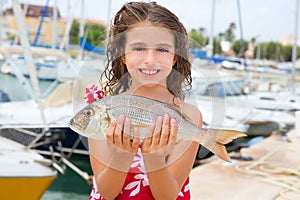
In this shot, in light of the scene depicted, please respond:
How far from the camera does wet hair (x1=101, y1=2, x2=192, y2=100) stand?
4.33 ft

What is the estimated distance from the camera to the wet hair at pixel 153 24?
1.32 m

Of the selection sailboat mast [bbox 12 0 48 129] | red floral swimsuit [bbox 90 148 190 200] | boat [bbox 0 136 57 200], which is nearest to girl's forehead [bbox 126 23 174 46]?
red floral swimsuit [bbox 90 148 190 200]

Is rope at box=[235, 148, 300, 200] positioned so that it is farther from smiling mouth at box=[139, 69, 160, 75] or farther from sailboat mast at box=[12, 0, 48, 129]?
smiling mouth at box=[139, 69, 160, 75]

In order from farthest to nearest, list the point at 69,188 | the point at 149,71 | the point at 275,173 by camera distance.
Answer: the point at 69,188
the point at 275,173
the point at 149,71

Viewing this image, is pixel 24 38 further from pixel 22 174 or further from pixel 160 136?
pixel 160 136

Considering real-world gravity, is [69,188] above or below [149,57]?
below

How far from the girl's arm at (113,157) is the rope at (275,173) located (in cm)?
268

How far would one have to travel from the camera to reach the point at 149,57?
49.0 inches

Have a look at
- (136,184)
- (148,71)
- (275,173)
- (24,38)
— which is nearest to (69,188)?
(24,38)

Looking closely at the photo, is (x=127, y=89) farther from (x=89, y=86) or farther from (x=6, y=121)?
(x=6, y=121)

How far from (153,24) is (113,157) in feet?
1.25

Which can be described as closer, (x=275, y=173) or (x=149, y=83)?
(x=149, y=83)

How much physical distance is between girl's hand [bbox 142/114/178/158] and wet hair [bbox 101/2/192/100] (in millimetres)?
158

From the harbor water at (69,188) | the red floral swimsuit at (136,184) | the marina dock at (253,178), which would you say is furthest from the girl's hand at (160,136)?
the harbor water at (69,188)
